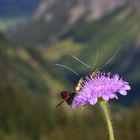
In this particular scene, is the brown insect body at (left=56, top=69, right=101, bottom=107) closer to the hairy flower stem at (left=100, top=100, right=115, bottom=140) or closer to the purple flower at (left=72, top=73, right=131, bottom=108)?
the purple flower at (left=72, top=73, right=131, bottom=108)

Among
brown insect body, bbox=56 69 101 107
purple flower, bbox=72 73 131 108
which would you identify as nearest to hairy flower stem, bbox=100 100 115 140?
purple flower, bbox=72 73 131 108

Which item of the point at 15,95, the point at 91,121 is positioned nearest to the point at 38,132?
the point at 91,121

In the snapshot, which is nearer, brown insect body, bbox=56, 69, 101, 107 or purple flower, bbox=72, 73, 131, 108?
purple flower, bbox=72, 73, 131, 108

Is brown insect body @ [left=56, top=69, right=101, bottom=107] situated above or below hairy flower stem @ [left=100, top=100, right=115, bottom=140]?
above

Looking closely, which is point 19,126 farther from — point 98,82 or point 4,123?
point 98,82

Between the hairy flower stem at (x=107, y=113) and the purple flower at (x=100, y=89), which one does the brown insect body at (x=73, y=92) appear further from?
the hairy flower stem at (x=107, y=113)

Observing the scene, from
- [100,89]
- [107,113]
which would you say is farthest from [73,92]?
[107,113]

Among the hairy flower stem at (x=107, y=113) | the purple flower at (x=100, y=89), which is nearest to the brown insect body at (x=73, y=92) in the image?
the purple flower at (x=100, y=89)

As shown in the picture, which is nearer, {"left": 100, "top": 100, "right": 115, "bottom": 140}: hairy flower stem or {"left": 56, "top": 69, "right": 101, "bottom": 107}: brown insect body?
{"left": 100, "top": 100, "right": 115, "bottom": 140}: hairy flower stem
